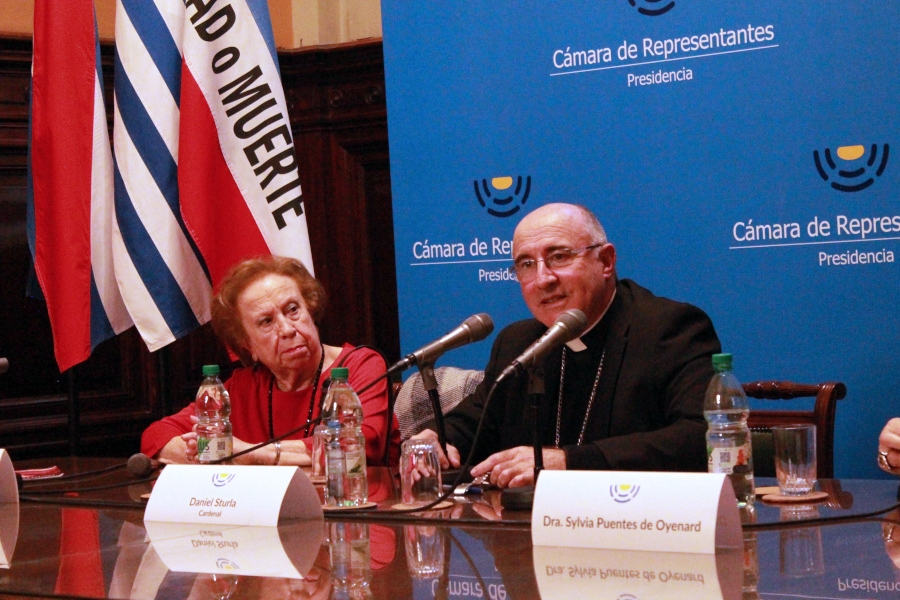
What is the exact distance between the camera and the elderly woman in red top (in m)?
2.97

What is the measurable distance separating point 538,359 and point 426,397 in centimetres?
133

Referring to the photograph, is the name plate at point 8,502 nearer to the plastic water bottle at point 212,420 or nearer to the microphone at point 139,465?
the microphone at point 139,465

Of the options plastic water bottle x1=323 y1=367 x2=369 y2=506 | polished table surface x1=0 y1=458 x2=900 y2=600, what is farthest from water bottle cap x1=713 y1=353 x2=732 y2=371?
plastic water bottle x1=323 y1=367 x2=369 y2=506

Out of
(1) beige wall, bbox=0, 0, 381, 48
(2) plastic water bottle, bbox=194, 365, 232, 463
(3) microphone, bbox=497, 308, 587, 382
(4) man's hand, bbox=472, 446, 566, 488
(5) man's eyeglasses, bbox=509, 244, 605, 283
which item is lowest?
(4) man's hand, bbox=472, 446, 566, 488

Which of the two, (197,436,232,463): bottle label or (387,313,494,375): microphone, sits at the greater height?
(387,313,494,375): microphone

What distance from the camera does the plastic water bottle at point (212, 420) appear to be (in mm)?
2549

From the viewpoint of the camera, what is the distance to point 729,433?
1804 millimetres

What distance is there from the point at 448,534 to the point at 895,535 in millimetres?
672

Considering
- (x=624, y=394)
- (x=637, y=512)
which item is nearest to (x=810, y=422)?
(x=624, y=394)

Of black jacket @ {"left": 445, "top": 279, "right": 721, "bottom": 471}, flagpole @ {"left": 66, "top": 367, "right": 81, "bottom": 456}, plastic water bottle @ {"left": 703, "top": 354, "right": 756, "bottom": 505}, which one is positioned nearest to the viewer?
plastic water bottle @ {"left": 703, "top": 354, "right": 756, "bottom": 505}

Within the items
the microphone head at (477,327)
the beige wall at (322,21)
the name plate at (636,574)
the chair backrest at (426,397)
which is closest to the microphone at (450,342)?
the microphone head at (477,327)

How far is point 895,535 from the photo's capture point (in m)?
1.51

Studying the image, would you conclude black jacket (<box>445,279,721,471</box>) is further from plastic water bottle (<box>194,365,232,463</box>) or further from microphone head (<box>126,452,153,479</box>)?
microphone head (<box>126,452,153,479</box>)

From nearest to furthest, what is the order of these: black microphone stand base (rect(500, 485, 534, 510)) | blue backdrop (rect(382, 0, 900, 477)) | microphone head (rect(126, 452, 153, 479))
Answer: black microphone stand base (rect(500, 485, 534, 510)), microphone head (rect(126, 452, 153, 479)), blue backdrop (rect(382, 0, 900, 477))
